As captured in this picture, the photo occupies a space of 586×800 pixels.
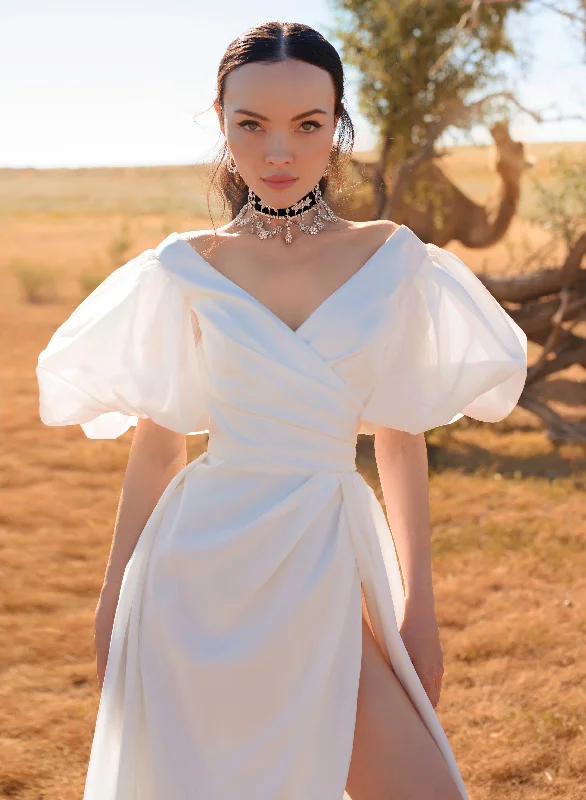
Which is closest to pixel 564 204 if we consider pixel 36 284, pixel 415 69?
pixel 415 69

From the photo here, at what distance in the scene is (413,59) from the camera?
806cm

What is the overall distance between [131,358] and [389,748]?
39.4 inches

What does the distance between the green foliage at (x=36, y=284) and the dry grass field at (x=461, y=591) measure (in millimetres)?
5173

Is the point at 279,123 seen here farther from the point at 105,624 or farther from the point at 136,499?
the point at 105,624

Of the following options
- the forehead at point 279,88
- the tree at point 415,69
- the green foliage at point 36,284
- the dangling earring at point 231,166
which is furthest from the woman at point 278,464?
the green foliage at point 36,284

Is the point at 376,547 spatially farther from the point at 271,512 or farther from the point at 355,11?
the point at 355,11

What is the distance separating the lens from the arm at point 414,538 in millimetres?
1796

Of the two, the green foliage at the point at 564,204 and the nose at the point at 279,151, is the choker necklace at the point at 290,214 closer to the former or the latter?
the nose at the point at 279,151

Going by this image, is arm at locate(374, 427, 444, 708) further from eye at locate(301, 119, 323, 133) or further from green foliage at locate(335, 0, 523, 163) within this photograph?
green foliage at locate(335, 0, 523, 163)

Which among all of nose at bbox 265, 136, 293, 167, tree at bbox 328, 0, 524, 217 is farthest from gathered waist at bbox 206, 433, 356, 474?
tree at bbox 328, 0, 524, 217

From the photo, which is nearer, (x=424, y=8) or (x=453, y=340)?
(x=453, y=340)

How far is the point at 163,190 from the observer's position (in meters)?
65.3

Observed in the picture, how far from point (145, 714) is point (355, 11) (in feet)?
26.0

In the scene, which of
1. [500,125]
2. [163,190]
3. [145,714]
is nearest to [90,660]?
[145,714]
